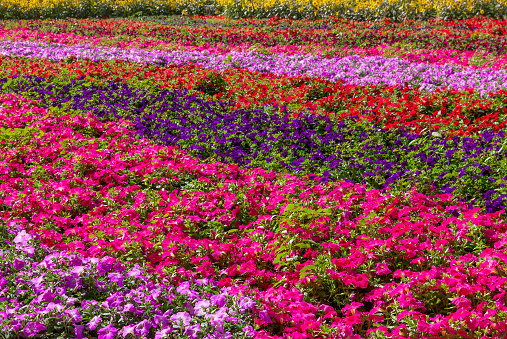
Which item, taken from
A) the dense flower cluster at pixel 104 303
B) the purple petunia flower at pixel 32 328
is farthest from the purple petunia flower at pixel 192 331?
the purple petunia flower at pixel 32 328

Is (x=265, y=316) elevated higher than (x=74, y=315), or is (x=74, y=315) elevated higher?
(x=74, y=315)

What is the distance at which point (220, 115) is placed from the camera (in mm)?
6867

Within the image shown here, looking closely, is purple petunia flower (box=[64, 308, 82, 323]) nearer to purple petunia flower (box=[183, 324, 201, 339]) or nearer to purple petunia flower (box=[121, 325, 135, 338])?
purple petunia flower (box=[121, 325, 135, 338])

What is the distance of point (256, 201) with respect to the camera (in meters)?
4.41

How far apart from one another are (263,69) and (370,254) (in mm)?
7289

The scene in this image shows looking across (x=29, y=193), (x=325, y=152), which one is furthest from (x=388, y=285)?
(x=29, y=193)

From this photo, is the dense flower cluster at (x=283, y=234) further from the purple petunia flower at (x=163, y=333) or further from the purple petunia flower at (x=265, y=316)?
the purple petunia flower at (x=163, y=333)

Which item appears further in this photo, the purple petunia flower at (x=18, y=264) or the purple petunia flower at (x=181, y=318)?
the purple petunia flower at (x=18, y=264)

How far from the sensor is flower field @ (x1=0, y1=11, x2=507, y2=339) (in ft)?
8.83

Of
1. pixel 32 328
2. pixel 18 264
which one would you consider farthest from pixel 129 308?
pixel 18 264

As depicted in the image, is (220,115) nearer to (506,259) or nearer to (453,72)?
(506,259)

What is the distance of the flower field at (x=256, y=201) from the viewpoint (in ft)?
8.83

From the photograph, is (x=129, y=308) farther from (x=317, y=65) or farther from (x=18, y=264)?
(x=317, y=65)

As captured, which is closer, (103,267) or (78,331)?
(78,331)
